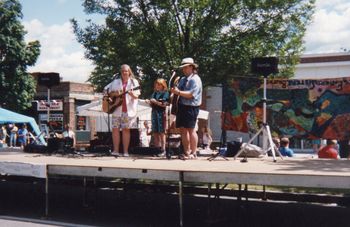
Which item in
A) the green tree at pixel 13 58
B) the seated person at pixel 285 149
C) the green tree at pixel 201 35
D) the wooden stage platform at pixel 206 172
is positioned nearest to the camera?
the wooden stage platform at pixel 206 172

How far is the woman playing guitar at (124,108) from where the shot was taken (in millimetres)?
9328

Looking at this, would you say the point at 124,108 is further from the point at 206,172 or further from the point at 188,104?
the point at 206,172

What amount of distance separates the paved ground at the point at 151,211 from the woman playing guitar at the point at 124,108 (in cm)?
118

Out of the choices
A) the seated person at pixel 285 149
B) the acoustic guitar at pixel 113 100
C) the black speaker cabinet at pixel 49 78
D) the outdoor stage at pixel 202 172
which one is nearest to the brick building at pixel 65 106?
the black speaker cabinet at pixel 49 78

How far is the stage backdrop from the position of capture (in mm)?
10469

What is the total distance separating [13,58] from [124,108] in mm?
20240

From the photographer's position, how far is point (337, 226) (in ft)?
25.3

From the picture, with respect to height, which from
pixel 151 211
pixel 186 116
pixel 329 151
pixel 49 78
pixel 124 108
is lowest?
pixel 151 211

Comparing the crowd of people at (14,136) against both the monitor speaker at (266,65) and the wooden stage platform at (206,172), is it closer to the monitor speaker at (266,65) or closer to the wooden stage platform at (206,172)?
the wooden stage platform at (206,172)

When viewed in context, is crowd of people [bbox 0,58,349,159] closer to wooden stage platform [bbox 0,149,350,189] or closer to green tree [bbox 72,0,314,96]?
wooden stage platform [bbox 0,149,350,189]

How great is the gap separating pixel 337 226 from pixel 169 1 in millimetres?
7885

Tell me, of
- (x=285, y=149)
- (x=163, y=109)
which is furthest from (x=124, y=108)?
(x=285, y=149)

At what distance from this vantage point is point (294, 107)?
35.2 feet

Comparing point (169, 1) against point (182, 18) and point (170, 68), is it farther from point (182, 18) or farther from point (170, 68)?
point (170, 68)
